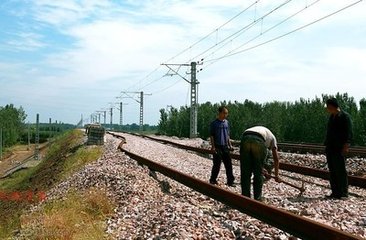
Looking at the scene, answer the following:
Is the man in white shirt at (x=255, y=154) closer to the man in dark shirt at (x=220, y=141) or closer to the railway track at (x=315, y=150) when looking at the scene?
the man in dark shirt at (x=220, y=141)

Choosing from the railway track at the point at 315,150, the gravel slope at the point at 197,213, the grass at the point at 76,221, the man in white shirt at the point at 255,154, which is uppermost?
the man in white shirt at the point at 255,154

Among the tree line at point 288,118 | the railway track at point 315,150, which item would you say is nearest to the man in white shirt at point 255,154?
the railway track at point 315,150

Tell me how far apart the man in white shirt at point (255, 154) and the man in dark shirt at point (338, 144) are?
1.56 m

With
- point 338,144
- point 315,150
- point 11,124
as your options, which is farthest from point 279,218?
point 11,124

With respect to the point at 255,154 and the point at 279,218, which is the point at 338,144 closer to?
the point at 255,154

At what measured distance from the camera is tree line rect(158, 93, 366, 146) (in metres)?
49.6

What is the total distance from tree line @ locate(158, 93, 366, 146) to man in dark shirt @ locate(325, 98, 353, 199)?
118 feet

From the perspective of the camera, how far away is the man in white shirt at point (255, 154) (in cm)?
856

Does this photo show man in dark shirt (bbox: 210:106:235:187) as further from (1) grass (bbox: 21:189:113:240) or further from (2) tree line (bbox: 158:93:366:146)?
(2) tree line (bbox: 158:93:366:146)

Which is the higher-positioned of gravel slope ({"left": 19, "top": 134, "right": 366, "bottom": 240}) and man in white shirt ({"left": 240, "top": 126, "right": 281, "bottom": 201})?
man in white shirt ({"left": 240, "top": 126, "right": 281, "bottom": 201})

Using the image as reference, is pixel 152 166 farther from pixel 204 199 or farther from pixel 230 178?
pixel 204 199

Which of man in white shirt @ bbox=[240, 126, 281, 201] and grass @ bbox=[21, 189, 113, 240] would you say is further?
man in white shirt @ bbox=[240, 126, 281, 201]

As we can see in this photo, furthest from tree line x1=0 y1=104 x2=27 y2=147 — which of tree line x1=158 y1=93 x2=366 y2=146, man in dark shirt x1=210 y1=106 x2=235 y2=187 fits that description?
man in dark shirt x1=210 y1=106 x2=235 y2=187

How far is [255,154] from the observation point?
28.1 ft
